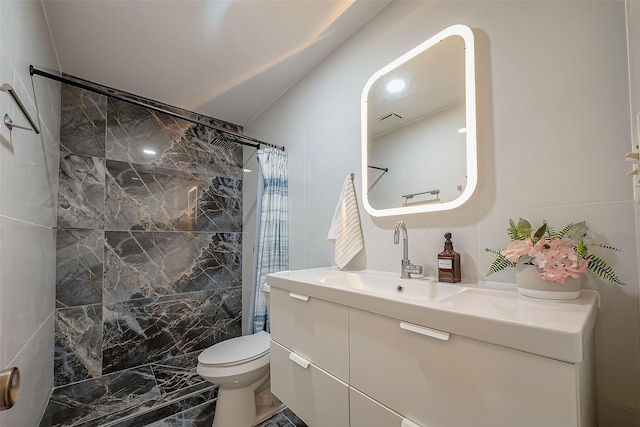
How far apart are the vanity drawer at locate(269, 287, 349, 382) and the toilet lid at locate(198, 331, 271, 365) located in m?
0.36

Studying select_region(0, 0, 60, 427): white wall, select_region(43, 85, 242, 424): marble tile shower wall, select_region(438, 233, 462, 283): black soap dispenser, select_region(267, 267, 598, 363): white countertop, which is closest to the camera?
select_region(267, 267, 598, 363): white countertop

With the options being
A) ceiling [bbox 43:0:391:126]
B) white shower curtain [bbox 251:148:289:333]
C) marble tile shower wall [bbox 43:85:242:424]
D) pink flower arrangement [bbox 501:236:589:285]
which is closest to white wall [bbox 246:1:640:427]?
pink flower arrangement [bbox 501:236:589:285]

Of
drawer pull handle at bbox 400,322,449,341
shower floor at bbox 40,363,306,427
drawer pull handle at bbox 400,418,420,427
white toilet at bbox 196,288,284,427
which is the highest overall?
drawer pull handle at bbox 400,322,449,341

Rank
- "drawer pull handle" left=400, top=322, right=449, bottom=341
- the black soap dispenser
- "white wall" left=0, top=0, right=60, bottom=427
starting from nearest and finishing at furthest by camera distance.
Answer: "drawer pull handle" left=400, top=322, right=449, bottom=341
"white wall" left=0, top=0, right=60, bottom=427
the black soap dispenser

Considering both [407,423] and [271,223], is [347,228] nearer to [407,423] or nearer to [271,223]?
[271,223]

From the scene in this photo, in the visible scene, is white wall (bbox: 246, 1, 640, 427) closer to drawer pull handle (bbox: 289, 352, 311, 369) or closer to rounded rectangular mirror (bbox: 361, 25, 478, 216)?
rounded rectangular mirror (bbox: 361, 25, 478, 216)

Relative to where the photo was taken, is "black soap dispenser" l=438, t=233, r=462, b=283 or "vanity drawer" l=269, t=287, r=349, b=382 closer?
"vanity drawer" l=269, t=287, r=349, b=382

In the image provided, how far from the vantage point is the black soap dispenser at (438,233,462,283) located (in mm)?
1062

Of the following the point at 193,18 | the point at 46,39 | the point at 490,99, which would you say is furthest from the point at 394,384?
the point at 46,39

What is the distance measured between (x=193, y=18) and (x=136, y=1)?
0.28 metres

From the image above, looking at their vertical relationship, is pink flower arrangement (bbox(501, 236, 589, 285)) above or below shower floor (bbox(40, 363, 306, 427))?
above

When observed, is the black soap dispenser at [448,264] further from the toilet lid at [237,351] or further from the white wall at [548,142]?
the toilet lid at [237,351]

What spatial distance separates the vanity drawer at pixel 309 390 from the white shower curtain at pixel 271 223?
0.75 metres

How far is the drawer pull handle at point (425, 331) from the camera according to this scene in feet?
2.21
